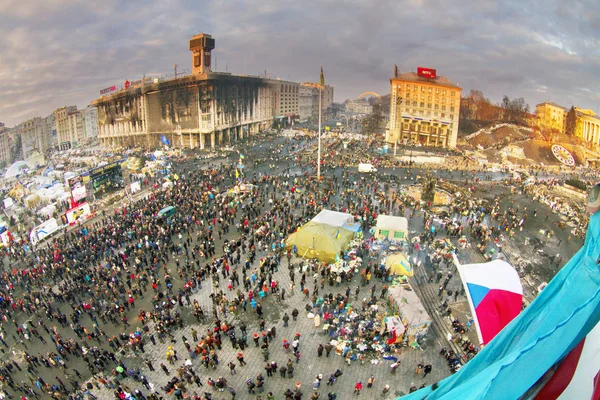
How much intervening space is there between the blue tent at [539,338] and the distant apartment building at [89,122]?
434ft

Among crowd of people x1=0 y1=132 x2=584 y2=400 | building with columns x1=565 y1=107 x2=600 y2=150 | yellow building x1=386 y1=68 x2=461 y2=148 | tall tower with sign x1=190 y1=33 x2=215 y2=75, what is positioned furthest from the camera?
tall tower with sign x1=190 y1=33 x2=215 y2=75

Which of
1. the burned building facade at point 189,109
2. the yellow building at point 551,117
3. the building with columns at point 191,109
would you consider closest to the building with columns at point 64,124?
the building with columns at point 191,109

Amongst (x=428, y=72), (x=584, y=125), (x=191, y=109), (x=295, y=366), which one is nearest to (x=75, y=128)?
(x=191, y=109)

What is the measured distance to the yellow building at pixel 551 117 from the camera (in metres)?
75.4

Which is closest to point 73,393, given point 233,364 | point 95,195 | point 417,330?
point 233,364

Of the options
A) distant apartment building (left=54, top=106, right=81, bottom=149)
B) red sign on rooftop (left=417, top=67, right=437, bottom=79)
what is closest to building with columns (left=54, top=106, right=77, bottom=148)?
distant apartment building (left=54, top=106, right=81, bottom=149)

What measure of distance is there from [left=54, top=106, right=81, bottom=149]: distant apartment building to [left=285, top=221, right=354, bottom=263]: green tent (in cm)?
11243

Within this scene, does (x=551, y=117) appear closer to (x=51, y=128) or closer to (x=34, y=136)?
(x=34, y=136)

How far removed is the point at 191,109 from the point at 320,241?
196 ft

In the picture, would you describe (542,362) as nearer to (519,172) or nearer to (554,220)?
(554,220)

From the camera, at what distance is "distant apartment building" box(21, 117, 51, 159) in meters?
105

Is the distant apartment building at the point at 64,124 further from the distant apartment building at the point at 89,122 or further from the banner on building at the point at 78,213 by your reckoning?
the banner on building at the point at 78,213

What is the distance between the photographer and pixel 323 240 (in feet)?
78.6

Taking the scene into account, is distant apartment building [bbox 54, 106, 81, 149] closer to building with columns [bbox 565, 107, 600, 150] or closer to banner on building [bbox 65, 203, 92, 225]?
banner on building [bbox 65, 203, 92, 225]
